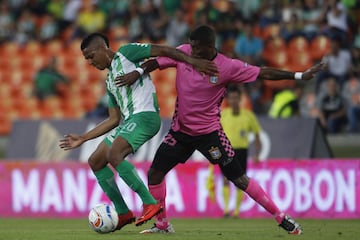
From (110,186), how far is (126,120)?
0.74 metres

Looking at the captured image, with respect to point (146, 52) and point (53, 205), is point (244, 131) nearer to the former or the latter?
point (53, 205)

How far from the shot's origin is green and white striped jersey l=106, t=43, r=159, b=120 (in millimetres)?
11438

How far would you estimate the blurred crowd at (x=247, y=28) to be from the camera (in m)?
21.0

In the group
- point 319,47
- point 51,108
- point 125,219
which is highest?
point 319,47

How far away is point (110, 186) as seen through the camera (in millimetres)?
11516

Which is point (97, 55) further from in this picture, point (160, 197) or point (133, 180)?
point (160, 197)

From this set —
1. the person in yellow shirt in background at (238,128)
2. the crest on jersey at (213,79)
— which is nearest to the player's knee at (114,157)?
the crest on jersey at (213,79)

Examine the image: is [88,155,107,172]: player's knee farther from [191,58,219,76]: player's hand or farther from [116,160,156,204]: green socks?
[191,58,219,76]: player's hand

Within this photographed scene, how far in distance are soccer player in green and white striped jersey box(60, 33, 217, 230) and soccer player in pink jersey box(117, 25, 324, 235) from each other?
20cm

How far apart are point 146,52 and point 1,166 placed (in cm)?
894

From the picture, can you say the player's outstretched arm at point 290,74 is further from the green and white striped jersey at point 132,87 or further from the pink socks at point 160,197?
the pink socks at point 160,197

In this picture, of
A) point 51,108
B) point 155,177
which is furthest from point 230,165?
point 51,108

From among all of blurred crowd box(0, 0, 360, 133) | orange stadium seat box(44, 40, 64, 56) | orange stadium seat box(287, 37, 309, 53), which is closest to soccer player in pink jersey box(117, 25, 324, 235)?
blurred crowd box(0, 0, 360, 133)

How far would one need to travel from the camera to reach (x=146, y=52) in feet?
37.6
